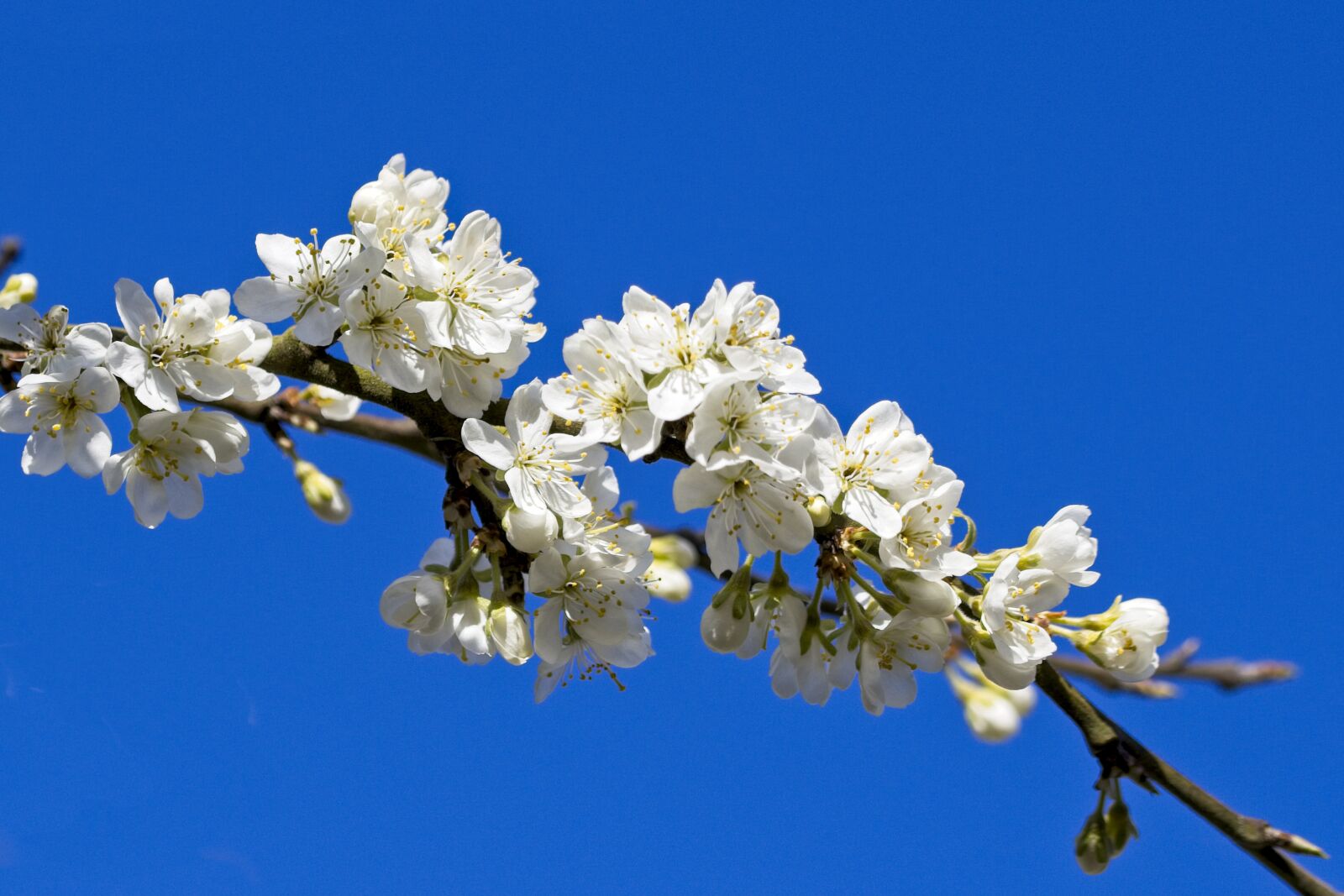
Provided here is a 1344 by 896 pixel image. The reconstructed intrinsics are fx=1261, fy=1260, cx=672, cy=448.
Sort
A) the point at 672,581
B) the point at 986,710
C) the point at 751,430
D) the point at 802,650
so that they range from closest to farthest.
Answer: the point at 751,430, the point at 802,650, the point at 672,581, the point at 986,710

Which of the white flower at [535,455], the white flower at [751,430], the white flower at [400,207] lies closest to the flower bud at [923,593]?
the white flower at [751,430]

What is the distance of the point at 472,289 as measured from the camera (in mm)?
2775

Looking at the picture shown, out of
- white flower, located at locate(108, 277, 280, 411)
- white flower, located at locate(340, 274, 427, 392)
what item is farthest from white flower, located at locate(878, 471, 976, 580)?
white flower, located at locate(108, 277, 280, 411)

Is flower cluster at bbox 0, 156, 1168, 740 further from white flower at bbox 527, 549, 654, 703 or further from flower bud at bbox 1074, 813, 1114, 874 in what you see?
flower bud at bbox 1074, 813, 1114, 874

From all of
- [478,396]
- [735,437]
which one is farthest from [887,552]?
[478,396]

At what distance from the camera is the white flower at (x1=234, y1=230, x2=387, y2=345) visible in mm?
2619

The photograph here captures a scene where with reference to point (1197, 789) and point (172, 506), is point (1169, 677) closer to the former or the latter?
point (1197, 789)

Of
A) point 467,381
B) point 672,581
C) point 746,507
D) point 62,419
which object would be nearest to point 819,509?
point 746,507

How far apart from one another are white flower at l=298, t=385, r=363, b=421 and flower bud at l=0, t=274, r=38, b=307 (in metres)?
0.88

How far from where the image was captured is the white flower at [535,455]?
8.54ft

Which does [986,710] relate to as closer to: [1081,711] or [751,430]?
[1081,711]

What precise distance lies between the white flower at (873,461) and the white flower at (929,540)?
4 cm

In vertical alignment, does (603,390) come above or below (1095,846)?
above

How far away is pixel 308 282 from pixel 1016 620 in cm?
168
